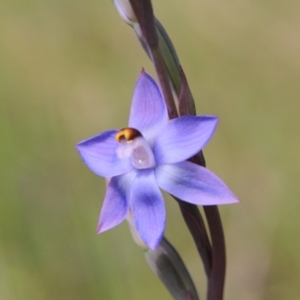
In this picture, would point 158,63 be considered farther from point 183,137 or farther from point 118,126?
point 118,126

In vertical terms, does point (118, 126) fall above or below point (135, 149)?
below

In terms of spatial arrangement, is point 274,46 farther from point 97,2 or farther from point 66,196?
point 66,196

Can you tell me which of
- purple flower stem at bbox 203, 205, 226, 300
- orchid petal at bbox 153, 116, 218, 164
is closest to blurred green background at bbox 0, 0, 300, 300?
purple flower stem at bbox 203, 205, 226, 300

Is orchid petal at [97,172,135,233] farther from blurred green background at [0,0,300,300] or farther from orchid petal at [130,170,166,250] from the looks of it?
blurred green background at [0,0,300,300]

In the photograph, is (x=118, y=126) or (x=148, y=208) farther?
(x=118, y=126)

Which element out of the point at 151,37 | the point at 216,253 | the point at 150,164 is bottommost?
the point at 216,253

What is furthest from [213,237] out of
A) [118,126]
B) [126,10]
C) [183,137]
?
[118,126]

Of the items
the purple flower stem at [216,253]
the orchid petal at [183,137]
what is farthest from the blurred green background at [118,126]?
the orchid petal at [183,137]
